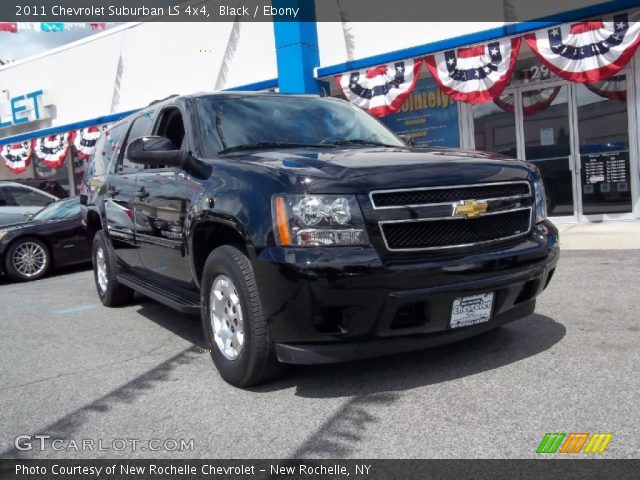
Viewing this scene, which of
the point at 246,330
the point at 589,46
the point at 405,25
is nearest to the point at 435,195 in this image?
the point at 246,330

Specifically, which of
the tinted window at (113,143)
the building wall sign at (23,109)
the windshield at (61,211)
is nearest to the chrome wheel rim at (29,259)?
the windshield at (61,211)

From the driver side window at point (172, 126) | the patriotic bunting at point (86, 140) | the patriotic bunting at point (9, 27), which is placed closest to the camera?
the driver side window at point (172, 126)

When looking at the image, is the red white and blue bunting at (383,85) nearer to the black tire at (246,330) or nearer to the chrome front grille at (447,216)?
the chrome front grille at (447,216)

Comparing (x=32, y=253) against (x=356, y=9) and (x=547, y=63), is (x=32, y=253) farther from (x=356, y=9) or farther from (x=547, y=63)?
(x=547, y=63)

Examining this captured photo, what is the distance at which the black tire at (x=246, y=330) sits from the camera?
3.17 metres

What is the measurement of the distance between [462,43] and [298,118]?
6610 mm

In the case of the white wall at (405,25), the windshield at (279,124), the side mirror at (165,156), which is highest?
the white wall at (405,25)

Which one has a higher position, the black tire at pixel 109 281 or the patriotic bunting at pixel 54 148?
the patriotic bunting at pixel 54 148

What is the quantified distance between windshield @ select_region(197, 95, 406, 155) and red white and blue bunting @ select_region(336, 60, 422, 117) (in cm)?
606

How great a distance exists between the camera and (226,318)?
3.54 metres

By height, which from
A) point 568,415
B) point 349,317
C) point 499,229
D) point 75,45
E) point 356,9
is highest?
point 75,45

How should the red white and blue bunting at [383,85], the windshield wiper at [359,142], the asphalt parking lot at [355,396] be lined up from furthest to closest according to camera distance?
the red white and blue bunting at [383,85], the windshield wiper at [359,142], the asphalt parking lot at [355,396]

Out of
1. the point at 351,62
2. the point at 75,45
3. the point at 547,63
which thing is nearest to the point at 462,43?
the point at 547,63

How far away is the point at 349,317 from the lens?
2977 mm
